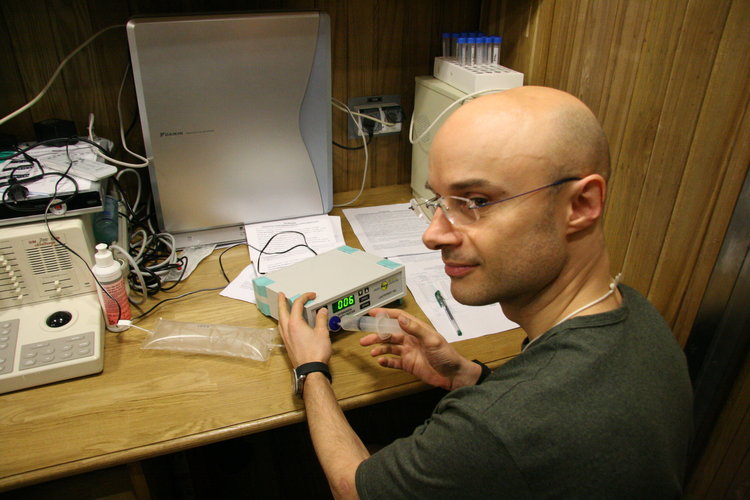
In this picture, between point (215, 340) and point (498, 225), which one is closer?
point (498, 225)

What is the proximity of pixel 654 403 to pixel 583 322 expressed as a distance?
138mm

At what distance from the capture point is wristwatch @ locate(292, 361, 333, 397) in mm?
1015

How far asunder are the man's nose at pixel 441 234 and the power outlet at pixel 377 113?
91 cm

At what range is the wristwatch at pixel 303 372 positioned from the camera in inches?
39.9

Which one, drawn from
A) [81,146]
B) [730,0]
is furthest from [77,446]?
[730,0]

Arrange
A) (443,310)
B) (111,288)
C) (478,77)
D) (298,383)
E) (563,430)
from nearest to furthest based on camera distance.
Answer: (563,430)
(298,383)
(111,288)
(443,310)
(478,77)

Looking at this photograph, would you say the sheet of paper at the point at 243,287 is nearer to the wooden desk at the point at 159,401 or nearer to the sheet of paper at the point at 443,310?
the wooden desk at the point at 159,401

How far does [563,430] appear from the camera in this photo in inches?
28.2

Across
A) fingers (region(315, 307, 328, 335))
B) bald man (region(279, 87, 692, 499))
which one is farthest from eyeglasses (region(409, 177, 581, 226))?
fingers (region(315, 307, 328, 335))

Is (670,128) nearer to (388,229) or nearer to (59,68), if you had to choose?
(388,229)

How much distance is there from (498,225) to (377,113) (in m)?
1.01

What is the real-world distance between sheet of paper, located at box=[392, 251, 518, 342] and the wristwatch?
0.30 metres

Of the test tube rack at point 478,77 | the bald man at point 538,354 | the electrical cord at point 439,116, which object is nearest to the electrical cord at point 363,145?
the electrical cord at point 439,116

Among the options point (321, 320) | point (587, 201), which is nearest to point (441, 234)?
point (587, 201)
